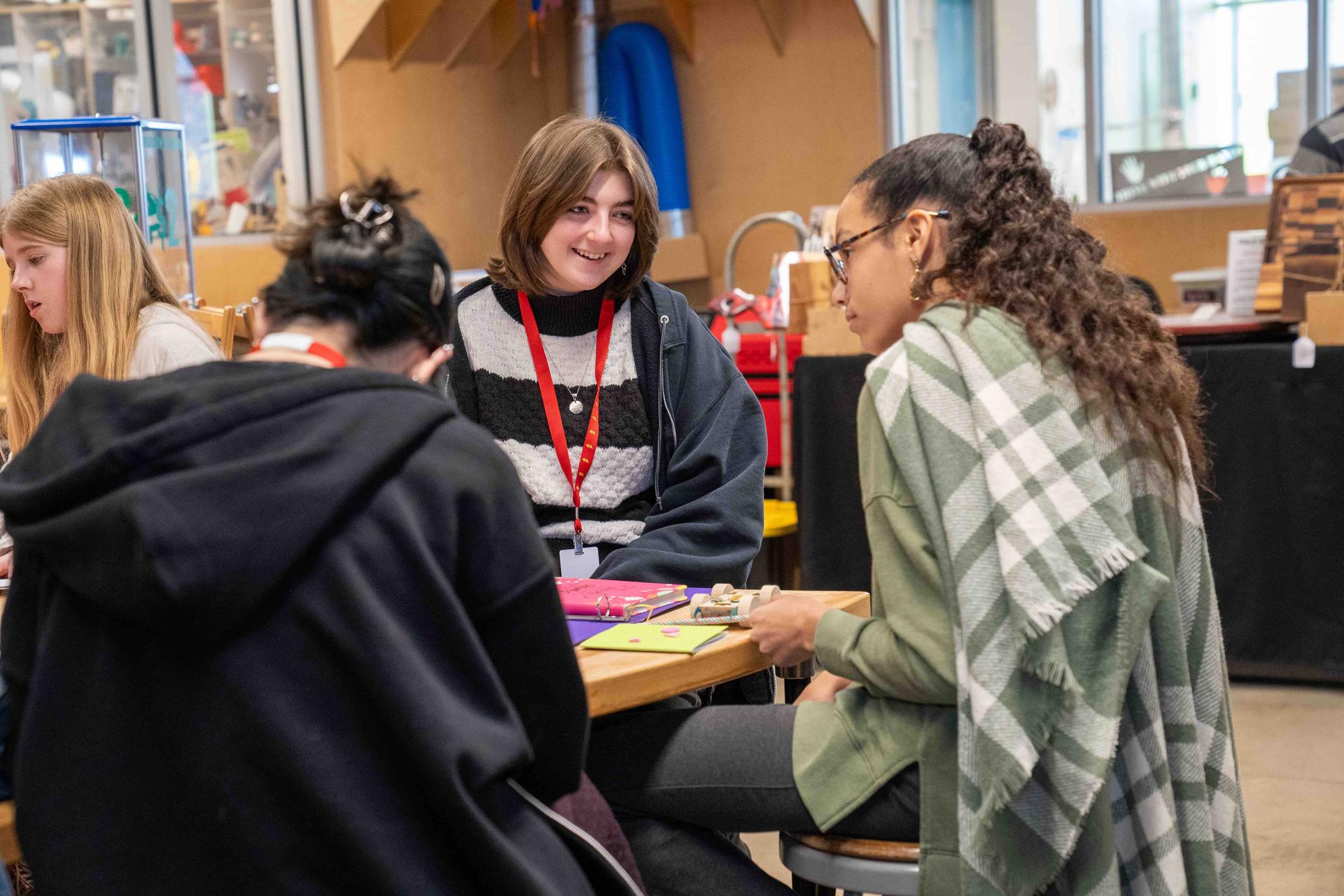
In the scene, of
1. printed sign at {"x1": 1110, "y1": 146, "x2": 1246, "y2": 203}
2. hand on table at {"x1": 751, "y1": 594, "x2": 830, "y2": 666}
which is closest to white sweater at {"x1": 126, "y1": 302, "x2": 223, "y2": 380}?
hand on table at {"x1": 751, "y1": 594, "x2": 830, "y2": 666}

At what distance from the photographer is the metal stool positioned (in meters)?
1.46

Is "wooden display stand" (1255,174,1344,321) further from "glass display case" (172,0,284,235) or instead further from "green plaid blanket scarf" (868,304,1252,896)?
"glass display case" (172,0,284,235)

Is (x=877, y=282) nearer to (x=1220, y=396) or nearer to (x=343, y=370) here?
(x=343, y=370)

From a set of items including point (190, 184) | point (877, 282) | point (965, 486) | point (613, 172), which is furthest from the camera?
point (190, 184)

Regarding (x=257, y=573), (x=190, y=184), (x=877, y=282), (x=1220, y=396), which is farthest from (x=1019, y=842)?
(x=190, y=184)

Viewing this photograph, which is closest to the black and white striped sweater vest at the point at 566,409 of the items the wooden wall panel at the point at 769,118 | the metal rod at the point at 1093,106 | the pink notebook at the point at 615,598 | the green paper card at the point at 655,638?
the pink notebook at the point at 615,598

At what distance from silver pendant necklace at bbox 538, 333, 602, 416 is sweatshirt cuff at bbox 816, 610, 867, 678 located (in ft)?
2.31

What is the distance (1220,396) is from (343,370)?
311 centimetres

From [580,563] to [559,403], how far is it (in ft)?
0.87

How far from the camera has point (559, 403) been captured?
213 centimetres

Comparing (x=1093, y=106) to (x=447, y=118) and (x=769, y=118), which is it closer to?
(x=769, y=118)

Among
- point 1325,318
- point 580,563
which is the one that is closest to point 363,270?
point 580,563

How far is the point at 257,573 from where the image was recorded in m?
1.02

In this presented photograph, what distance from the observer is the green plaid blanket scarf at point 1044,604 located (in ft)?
4.48
